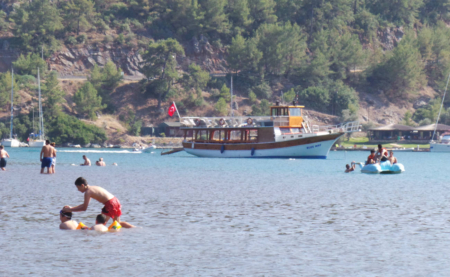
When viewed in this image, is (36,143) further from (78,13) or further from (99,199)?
(99,199)

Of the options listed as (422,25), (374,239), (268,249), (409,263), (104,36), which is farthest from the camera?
(422,25)

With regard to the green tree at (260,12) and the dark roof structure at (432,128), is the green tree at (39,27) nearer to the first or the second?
the green tree at (260,12)

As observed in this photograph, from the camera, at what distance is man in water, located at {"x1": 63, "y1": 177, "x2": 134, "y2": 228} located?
18594 mm

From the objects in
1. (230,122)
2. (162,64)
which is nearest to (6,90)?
(162,64)

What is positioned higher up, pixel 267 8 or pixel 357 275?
pixel 267 8

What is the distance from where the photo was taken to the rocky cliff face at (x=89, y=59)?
134 metres

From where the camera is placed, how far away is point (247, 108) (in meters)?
128

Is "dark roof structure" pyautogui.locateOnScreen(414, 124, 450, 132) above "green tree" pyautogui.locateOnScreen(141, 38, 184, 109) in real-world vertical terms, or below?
below

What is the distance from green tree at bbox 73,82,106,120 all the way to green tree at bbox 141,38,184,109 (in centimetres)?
1063

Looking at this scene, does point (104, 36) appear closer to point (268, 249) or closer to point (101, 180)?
point (101, 180)

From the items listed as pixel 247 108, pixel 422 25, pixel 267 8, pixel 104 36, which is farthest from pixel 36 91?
pixel 422 25

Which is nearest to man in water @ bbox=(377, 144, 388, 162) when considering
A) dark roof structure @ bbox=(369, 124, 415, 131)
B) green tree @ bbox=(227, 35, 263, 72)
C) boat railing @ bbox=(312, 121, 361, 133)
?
boat railing @ bbox=(312, 121, 361, 133)

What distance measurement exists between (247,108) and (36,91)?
130 ft

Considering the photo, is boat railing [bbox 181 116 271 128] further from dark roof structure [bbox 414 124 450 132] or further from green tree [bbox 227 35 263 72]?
green tree [bbox 227 35 263 72]
